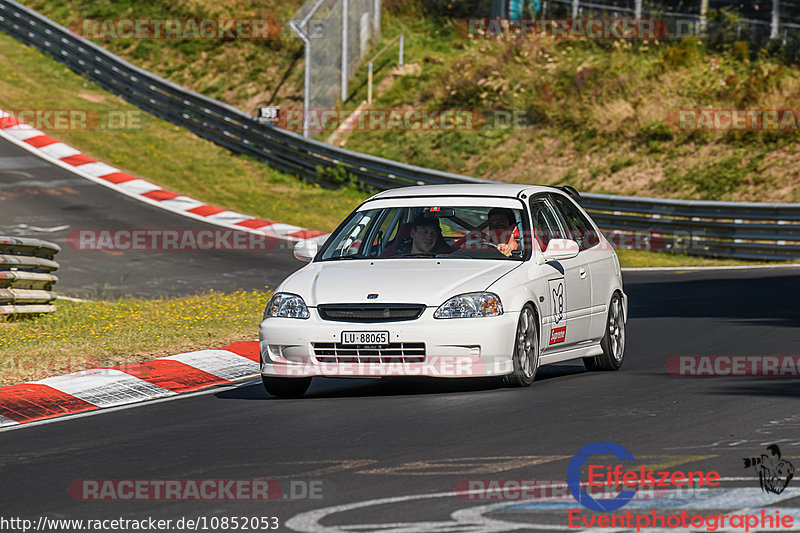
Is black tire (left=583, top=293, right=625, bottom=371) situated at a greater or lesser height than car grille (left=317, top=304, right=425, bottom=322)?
lesser

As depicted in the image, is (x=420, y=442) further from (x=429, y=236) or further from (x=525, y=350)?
(x=429, y=236)

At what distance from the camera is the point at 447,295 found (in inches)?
374

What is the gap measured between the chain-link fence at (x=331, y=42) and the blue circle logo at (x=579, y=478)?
2704cm

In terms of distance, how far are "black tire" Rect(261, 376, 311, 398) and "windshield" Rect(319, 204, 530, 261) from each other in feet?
3.83

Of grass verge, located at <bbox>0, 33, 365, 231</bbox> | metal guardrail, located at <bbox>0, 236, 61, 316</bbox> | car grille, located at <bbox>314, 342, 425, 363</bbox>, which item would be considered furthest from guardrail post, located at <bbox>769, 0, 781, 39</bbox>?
car grille, located at <bbox>314, 342, 425, 363</bbox>

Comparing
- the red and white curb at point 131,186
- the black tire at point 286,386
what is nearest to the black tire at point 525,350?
the black tire at point 286,386

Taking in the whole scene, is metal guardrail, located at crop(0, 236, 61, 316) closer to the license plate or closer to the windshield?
the windshield

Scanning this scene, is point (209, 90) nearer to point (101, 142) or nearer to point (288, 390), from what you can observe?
point (101, 142)

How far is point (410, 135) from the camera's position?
35625mm

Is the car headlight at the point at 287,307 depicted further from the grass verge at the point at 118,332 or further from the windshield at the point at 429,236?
the grass verge at the point at 118,332

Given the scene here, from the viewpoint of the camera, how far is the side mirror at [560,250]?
10.4 m

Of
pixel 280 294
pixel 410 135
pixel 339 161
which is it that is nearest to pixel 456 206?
pixel 280 294

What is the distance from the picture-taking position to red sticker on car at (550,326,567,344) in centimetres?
1046

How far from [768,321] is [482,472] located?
885cm
